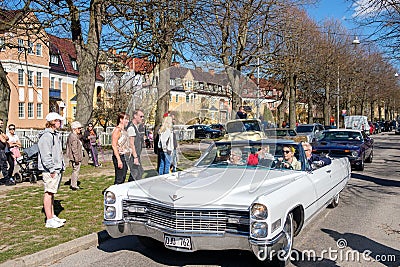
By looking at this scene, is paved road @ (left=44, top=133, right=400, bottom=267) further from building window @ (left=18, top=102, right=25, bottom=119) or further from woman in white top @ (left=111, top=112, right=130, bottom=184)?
building window @ (left=18, top=102, right=25, bottom=119)

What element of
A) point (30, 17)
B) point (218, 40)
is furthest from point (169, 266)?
point (218, 40)

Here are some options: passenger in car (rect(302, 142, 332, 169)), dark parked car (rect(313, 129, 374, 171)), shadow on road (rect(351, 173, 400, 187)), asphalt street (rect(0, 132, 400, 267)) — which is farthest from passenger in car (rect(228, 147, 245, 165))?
dark parked car (rect(313, 129, 374, 171))

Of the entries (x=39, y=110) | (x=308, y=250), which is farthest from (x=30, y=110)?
(x=308, y=250)

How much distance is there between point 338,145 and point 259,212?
12281 millimetres

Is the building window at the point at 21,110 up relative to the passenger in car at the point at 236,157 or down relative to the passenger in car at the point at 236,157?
up

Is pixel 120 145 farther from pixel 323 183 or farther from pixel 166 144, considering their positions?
pixel 323 183

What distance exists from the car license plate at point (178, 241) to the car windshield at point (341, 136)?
44.2 feet

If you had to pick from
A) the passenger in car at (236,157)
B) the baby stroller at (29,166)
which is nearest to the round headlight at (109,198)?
the passenger in car at (236,157)

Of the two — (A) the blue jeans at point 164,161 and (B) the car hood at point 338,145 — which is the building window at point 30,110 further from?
(A) the blue jeans at point 164,161

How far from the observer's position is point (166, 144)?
11438 mm

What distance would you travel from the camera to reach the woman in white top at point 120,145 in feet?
30.2

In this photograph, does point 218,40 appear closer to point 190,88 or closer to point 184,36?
point 184,36

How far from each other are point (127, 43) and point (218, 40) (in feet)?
22.8

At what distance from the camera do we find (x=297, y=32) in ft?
87.6
